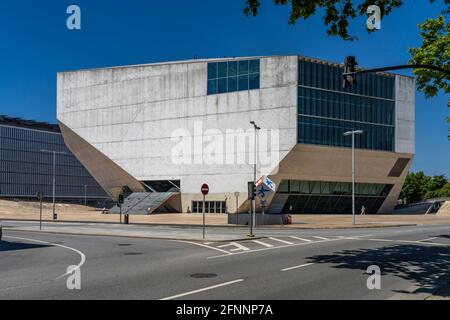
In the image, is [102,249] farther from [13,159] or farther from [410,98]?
[13,159]

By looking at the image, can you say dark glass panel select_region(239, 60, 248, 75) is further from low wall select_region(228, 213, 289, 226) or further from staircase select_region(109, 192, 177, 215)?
low wall select_region(228, 213, 289, 226)

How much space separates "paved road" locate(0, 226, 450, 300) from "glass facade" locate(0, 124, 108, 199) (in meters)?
98.4

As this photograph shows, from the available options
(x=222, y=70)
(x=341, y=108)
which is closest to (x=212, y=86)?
(x=222, y=70)

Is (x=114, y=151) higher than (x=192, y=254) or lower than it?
higher

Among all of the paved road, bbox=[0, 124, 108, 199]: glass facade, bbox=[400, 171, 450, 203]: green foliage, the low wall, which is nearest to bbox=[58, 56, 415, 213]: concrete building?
the low wall

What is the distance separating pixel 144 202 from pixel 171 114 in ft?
44.6

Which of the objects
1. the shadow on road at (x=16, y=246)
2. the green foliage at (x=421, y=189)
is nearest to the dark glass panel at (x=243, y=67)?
the shadow on road at (x=16, y=246)

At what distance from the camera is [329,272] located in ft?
45.1

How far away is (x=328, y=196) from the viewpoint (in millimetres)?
74000

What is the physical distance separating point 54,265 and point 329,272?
8465 millimetres

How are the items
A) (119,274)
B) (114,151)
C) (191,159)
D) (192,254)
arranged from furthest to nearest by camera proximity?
(114,151) < (191,159) < (192,254) < (119,274)

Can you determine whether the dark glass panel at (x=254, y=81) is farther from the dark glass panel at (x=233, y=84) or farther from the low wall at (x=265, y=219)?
the low wall at (x=265, y=219)

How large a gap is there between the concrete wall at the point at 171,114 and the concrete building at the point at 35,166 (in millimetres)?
29214
